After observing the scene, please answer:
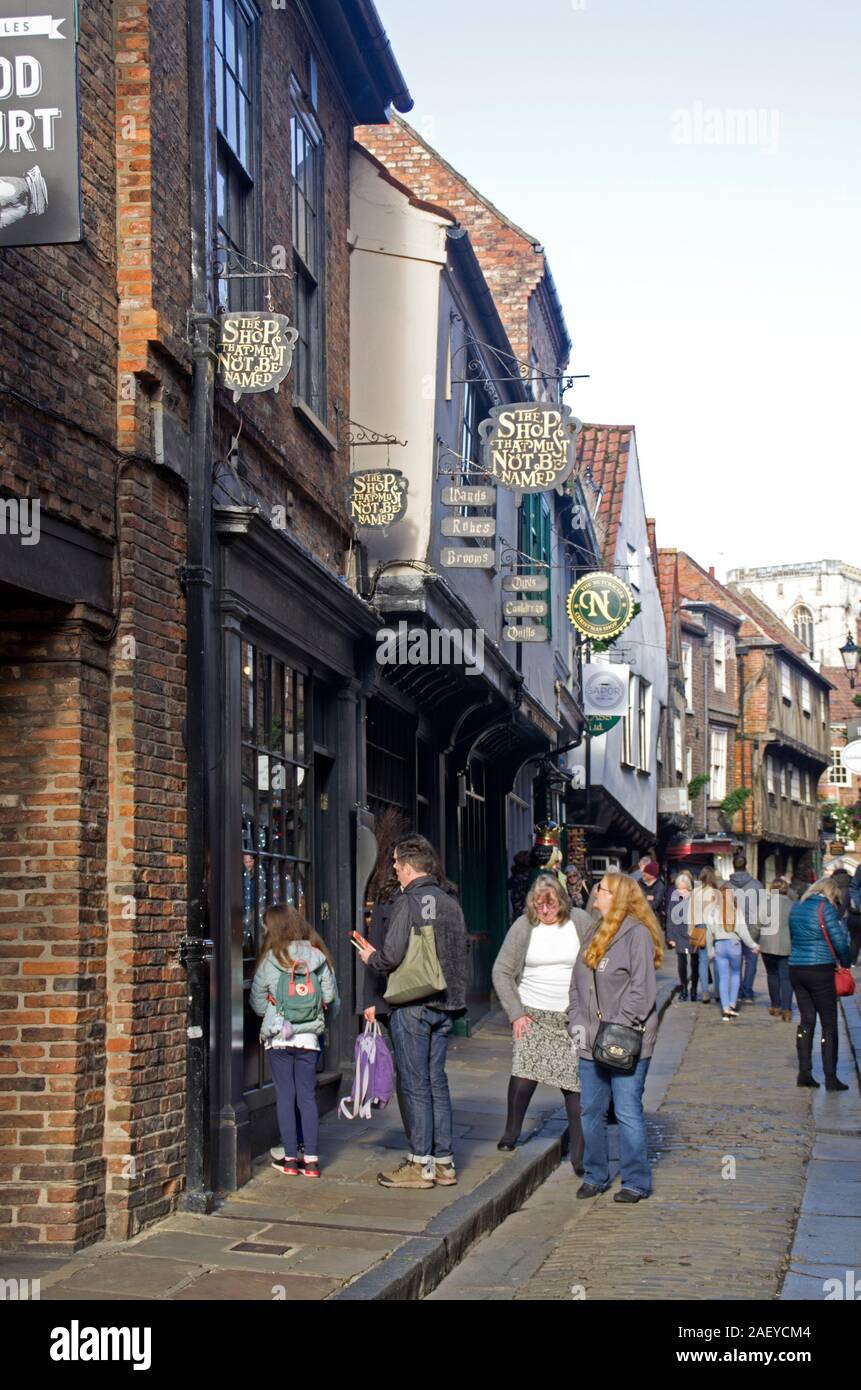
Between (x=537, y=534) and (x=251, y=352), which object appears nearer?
(x=251, y=352)

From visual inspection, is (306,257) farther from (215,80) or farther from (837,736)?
(837,736)

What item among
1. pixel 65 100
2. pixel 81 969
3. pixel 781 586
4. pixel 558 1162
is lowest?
pixel 558 1162

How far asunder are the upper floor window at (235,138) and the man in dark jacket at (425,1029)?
3546 mm

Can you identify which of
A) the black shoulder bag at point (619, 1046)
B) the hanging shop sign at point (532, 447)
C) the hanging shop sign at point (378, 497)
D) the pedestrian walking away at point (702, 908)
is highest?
the hanging shop sign at point (532, 447)

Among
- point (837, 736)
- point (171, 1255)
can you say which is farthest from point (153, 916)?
point (837, 736)

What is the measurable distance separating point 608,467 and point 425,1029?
24.1 m

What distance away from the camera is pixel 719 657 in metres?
48.7

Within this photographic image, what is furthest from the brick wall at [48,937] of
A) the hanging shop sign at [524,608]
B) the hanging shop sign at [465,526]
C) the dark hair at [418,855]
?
the hanging shop sign at [524,608]

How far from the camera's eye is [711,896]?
19312mm

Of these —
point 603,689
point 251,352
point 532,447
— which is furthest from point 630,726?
point 251,352

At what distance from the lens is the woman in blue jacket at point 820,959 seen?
12961 mm

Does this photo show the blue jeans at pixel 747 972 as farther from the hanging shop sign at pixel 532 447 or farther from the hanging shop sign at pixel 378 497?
the hanging shop sign at pixel 378 497

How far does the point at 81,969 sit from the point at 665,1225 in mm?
3191

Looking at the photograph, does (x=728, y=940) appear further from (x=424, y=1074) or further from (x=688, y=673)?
(x=688, y=673)
